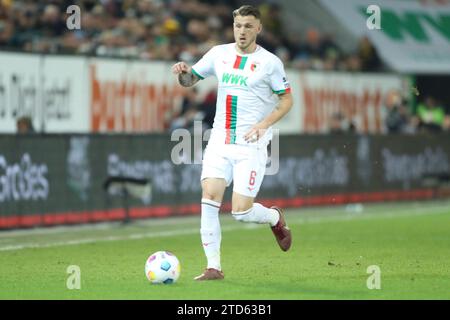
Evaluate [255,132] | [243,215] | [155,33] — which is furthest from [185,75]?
[155,33]

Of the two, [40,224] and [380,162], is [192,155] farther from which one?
[380,162]

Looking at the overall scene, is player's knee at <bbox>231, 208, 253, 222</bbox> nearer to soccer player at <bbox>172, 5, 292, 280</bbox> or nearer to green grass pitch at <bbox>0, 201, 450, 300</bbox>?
soccer player at <bbox>172, 5, 292, 280</bbox>

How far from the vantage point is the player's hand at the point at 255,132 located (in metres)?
11.5

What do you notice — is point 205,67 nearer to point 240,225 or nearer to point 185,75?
point 185,75

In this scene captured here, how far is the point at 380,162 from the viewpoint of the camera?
26766mm

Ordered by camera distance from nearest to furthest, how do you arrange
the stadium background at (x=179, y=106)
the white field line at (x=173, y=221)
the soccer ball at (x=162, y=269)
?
the soccer ball at (x=162, y=269) → the white field line at (x=173, y=221) → the stadium background at (x=179, y=106)

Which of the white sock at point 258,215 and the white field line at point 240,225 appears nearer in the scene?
the white sock at point 258,215

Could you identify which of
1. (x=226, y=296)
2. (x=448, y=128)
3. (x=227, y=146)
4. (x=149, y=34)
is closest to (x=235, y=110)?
(x=227, y=146)

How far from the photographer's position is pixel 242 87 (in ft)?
39.0

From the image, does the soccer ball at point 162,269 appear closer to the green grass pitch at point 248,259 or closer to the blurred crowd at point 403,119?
the green grass pitch at point 248,259

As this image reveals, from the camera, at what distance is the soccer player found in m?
11.7

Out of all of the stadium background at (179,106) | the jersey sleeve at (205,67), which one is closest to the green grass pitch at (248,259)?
the stadium background at (179,106)

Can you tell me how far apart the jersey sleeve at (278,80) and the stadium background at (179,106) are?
13.6ft

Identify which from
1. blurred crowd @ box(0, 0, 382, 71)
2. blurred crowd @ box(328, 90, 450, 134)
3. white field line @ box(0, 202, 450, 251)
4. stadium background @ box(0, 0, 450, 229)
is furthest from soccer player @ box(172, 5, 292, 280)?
blurred crowd @ box(328, 90, 450, 134)
